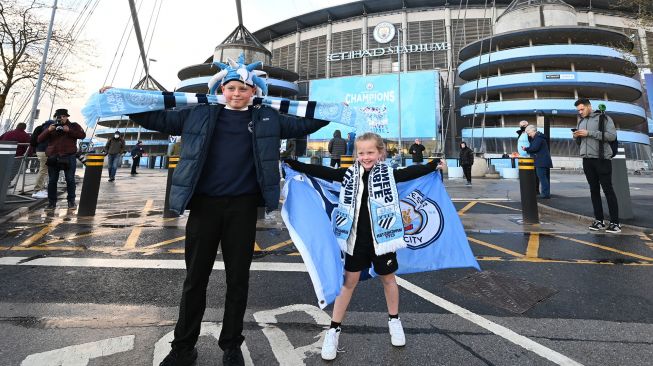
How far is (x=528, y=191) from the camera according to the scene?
691cm

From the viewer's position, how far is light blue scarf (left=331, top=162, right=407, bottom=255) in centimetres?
238

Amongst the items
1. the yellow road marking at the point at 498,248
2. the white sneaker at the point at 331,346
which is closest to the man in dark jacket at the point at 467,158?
the yellow road marking at the point at 498,248

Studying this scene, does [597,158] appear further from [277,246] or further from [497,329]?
[277,246]

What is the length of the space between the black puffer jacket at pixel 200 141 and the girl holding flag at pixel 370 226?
0.60 metres

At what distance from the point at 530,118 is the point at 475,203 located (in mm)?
40022

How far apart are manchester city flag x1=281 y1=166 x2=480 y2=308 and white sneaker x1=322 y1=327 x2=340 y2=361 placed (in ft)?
1.05

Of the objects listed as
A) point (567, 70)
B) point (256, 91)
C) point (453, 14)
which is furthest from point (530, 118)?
point (256, 91)

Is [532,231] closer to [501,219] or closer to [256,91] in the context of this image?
[501,219]

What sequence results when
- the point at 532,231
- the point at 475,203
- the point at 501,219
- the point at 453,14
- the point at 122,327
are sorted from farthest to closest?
the point at 453,14, the point at 475,203, the point at 501,219, the point at 532,231, the point at 122,327

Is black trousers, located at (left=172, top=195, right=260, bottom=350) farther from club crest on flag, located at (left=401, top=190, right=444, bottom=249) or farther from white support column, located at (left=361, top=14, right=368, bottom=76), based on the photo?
white support column, located at (left=361, top=14, right=368, bottom=76)

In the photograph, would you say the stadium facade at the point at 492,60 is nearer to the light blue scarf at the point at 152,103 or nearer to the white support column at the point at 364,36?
the white support column at the point at 364,36

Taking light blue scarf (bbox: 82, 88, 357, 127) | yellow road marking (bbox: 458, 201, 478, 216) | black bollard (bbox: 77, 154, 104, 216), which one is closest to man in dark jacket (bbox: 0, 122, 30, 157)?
black bollard (bbox: 77, 154, 104, 216)

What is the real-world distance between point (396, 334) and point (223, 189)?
1.60m

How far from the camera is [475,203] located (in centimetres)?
959
